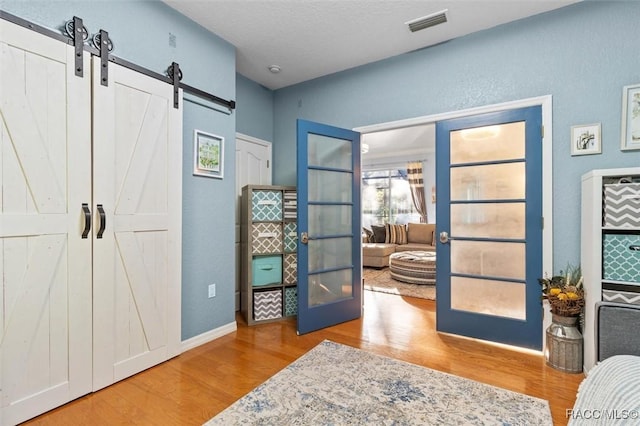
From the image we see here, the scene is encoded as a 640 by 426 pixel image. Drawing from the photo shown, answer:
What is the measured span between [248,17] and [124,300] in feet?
7.84

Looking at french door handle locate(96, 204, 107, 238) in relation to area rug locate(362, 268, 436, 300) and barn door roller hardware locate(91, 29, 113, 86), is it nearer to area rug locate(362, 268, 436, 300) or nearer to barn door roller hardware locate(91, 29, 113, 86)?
barn door roller hardware locate(91, 29, 113, 86)

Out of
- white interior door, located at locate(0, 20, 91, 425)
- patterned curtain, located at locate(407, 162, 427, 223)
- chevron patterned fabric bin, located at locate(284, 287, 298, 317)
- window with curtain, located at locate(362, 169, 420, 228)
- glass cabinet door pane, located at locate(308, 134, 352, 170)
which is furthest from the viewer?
window with curtain, located at locate(362, 169, 420, 228)

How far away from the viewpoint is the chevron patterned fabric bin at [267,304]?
124 inches

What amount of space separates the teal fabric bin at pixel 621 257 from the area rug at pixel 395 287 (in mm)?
2236

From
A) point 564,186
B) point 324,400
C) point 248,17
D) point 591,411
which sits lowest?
point 324,400

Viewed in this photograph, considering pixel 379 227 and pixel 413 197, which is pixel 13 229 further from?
pixel 413 197

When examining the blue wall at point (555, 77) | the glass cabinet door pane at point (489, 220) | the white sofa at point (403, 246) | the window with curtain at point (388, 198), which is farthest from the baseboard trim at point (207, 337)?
the window with curtain at point (388, 198)

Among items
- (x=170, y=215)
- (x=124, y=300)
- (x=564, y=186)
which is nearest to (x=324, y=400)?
(x=124, y=300)

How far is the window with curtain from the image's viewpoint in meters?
7.95

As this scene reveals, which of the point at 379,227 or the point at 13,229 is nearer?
the point at 13,229

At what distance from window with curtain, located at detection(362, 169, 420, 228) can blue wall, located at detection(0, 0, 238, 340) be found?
5854 mm

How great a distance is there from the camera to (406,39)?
111 inches

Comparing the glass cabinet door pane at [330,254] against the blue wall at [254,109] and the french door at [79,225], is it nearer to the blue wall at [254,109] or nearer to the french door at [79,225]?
the french door at [79,225]

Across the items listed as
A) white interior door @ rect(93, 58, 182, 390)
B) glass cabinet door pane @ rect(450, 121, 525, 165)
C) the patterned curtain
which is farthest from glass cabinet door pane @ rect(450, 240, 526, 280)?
the patterned curtain
